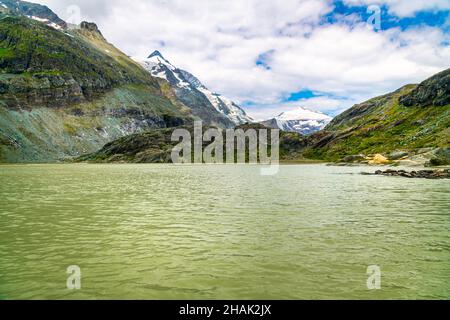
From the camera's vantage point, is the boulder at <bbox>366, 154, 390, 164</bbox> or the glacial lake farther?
the boulder at <bbox>366, 154, 390, 164</bbox>

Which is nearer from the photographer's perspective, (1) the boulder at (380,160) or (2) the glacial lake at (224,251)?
(2) the glacial lake at (224,251)

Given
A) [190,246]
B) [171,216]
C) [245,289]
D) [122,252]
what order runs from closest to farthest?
[245,289], [122,252], [190,246], [171,216]

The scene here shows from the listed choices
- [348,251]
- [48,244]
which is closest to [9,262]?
[48,244]

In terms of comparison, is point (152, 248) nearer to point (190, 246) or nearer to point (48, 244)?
point (190, 246)

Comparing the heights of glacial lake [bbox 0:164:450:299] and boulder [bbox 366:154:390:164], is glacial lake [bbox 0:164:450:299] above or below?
below

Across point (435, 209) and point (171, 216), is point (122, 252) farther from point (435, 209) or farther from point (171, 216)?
point (435, 209)

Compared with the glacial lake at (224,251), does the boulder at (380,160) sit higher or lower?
higher

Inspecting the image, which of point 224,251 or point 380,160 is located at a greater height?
point 380,160

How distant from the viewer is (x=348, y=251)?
23.9m

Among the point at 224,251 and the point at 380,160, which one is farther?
the point at 380,160
